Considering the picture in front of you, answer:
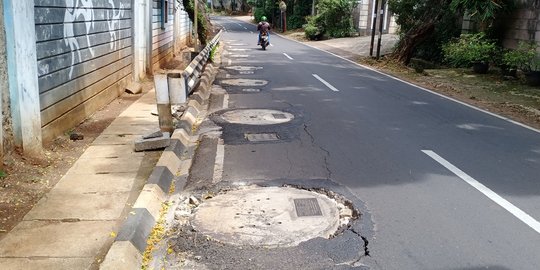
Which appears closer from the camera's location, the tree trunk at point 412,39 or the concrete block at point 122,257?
the concrete block at point 122,257

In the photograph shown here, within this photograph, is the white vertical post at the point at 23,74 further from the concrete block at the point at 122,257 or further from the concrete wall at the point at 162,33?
the concrete wall at the point at 162,33

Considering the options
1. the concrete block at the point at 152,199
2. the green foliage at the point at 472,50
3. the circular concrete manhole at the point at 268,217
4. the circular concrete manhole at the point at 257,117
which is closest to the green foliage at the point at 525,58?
the green foliage at the point at 472,50

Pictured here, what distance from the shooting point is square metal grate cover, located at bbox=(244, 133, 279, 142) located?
7555mm

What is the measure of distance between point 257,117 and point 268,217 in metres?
4.62

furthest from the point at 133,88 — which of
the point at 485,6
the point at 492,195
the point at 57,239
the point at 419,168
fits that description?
the point at 485,6

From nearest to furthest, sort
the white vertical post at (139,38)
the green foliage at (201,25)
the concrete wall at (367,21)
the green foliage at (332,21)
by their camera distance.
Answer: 1. the white vertical post at (139,38)
2. the green foliage at (201,25)
3. the concrete wall at (367,21)
4. the green foliage at (332,21)

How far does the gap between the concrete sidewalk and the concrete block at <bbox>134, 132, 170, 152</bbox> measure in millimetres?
97

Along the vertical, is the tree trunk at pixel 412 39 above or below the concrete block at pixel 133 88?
above

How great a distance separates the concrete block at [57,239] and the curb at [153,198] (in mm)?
244

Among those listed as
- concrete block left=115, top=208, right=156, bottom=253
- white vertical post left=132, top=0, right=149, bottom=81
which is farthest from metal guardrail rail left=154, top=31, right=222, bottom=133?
white vertical post left=132, top=0, right=149, bottom=81

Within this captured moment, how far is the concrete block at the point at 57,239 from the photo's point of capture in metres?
3.83

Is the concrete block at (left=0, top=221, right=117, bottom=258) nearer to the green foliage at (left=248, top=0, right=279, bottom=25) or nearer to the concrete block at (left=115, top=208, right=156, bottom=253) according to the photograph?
the concrete block at (left=115, top=208, right=156, bottom=253)

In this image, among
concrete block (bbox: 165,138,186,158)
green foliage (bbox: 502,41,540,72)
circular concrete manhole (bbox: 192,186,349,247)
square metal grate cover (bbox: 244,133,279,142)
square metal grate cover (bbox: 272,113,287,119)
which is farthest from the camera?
green foliage (bbox: 502,41,540,72)

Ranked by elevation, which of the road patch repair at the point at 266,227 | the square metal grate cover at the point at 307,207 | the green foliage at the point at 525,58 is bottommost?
the road patch repair at the point at 266,227
